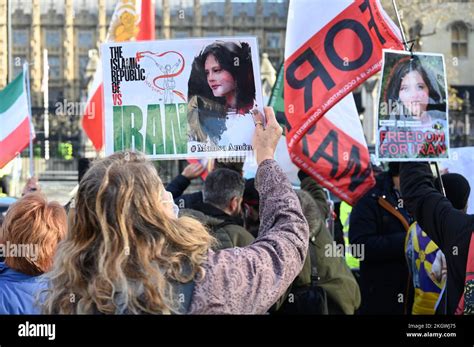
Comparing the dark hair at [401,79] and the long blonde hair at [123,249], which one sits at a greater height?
the dark hair at [401,79]

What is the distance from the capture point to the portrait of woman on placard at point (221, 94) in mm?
3787

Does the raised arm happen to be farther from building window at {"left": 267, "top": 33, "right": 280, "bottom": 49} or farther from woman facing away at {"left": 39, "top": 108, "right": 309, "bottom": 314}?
building window at {"left": 267, "top": 33, "right": 280, "bottom": 49}

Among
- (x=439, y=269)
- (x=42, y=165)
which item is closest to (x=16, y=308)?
(x=439, y=269)

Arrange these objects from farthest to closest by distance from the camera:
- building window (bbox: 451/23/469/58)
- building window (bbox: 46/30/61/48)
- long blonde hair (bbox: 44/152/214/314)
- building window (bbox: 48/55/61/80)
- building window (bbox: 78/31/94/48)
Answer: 1. building window (bbox: 48/55/61/80)
2. building window (bbox: 78/31/94/48)
3. building window (bbox: 46/30/61/48)
4. building window (bbox: 451/23/469/58)
5. long blonde hair (bbox: 44/152/214/314)

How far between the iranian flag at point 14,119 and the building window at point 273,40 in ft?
126

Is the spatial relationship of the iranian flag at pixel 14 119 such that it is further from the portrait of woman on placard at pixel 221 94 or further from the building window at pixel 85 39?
the building window at pixel 85 39

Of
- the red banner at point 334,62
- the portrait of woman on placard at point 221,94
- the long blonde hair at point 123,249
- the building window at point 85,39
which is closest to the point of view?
the long blonde hair at point 123,249

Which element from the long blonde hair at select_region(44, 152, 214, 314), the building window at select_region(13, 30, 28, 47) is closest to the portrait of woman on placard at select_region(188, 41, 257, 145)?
the long blonde hair at select_region(44, 152, 214, 314)

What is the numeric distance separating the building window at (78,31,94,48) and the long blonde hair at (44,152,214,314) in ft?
153

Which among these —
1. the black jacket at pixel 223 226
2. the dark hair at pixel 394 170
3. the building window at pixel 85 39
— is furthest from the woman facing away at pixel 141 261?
the building window at pixel 85 39

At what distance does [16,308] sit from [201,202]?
177 centimetres

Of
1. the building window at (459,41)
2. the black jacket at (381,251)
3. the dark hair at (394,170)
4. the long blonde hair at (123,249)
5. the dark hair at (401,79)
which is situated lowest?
the black jacket at (381,251)

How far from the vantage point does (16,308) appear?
3.19m

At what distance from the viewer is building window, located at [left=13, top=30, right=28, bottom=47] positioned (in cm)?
4653
